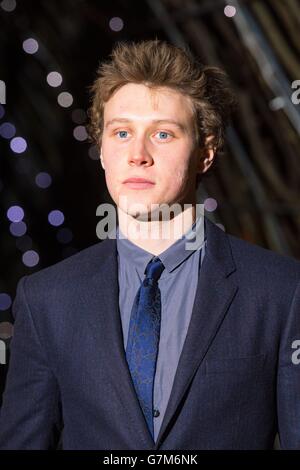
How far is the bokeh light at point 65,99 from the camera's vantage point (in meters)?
6.01

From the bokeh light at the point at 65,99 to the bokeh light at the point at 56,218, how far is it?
80 cm

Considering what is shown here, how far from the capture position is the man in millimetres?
1910

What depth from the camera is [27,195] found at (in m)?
6.24

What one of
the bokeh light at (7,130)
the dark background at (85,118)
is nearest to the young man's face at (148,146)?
the dark background at (85,118)

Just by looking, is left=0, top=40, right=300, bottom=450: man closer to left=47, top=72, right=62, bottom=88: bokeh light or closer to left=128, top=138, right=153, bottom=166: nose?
left=128, top=138, right=153, bottom=166: nose

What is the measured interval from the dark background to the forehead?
1733 mm

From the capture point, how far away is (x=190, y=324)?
6.32 feet

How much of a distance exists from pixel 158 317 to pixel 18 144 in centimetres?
419

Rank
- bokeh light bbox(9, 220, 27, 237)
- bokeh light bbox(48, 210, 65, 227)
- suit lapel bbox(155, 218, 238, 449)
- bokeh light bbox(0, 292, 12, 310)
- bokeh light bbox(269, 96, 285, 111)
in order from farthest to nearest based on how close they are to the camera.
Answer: bokeh light bbox(48, 210, 65, 227), bokeh light bbox(9, 220, 27, 237), bokeh light bbox(0, 292, 12, 310), bokeh light bbox(269, 96, 285, 111), suit lapel bbox(155, 218, 238, 449)

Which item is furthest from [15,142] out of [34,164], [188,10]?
[188,10]

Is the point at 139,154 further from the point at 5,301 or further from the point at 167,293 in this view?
the point at 5,301

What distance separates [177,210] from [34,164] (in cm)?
434

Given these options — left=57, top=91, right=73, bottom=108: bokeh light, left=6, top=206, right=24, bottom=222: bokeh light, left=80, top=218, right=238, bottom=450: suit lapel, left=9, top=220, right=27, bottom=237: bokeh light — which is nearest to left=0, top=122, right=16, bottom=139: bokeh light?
left=57, top=91, right=73, bottom=108: bokeh light

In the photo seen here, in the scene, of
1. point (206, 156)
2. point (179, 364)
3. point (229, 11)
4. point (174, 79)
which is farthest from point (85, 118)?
point (179, 364)
